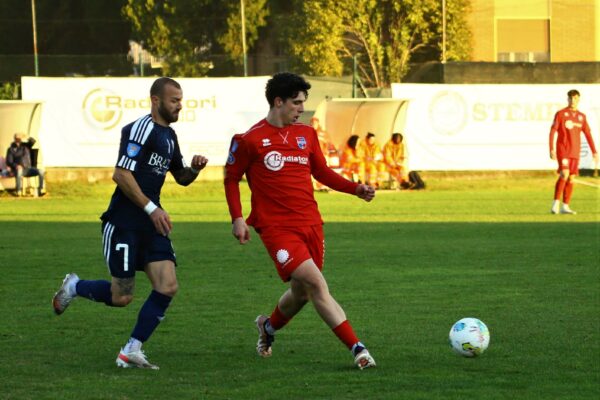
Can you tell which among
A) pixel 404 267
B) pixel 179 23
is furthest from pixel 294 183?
pixel 179 23

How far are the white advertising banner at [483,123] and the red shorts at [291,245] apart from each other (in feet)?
79.1

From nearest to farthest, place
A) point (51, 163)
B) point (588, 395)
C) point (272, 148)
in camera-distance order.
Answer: point (588, 395) → point (272, 148) → point (51, 163)

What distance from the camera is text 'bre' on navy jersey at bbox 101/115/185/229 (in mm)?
8680

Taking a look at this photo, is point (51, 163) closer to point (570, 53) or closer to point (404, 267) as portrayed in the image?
point (404, 267)

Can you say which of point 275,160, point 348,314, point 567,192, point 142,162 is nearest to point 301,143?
point 275,160

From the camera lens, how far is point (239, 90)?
3244 centimetres

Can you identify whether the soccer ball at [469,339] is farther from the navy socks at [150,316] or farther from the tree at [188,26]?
the tree at [188,26]

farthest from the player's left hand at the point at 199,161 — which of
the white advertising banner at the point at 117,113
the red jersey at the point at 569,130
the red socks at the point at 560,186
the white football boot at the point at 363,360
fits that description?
the white advertising banner at the point at 117,113

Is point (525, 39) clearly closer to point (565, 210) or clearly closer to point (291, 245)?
point (565, 210)

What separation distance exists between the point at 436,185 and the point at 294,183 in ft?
81.9

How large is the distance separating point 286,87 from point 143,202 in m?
1.22

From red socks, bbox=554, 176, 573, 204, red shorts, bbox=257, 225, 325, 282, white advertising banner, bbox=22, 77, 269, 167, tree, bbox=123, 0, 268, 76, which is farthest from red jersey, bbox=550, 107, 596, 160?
tree, bbox=123, 0, 268, 76

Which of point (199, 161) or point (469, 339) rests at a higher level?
point (199, 161)

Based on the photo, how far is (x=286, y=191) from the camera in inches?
350
